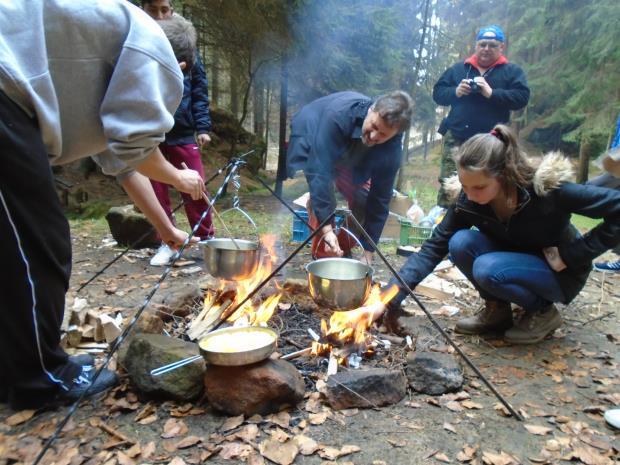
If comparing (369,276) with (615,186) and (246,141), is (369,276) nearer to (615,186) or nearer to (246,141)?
(615,186)

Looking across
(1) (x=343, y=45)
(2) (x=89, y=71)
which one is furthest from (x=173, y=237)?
(1) (x=343, y=45)

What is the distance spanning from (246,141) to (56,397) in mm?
9317

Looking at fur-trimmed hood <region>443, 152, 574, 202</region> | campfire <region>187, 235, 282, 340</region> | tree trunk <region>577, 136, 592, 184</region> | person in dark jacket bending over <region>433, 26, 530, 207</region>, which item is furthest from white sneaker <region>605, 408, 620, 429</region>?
tree trunk <region>577, 136, 592, 184</region>

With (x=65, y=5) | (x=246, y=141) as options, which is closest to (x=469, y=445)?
(x=65, y=5)

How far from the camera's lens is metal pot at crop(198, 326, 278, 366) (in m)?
2.00

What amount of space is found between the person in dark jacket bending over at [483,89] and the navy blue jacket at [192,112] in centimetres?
254

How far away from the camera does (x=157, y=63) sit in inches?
63.4

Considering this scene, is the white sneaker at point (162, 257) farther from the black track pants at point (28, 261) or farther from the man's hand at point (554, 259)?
the man's hand at point (554, 259)

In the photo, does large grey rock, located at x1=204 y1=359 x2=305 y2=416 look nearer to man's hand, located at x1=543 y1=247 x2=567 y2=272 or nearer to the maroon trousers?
man's hand, located at x1=543 y1=247 x2=567 y2=272

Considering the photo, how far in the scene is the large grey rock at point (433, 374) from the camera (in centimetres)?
232

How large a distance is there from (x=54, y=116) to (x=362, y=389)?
1808mm

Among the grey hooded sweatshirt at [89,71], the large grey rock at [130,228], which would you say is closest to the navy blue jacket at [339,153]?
the large grey rock at [130,228]

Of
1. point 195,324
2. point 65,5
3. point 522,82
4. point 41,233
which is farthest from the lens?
point 522,82

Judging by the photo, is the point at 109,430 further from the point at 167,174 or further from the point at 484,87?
the point at 484,87
